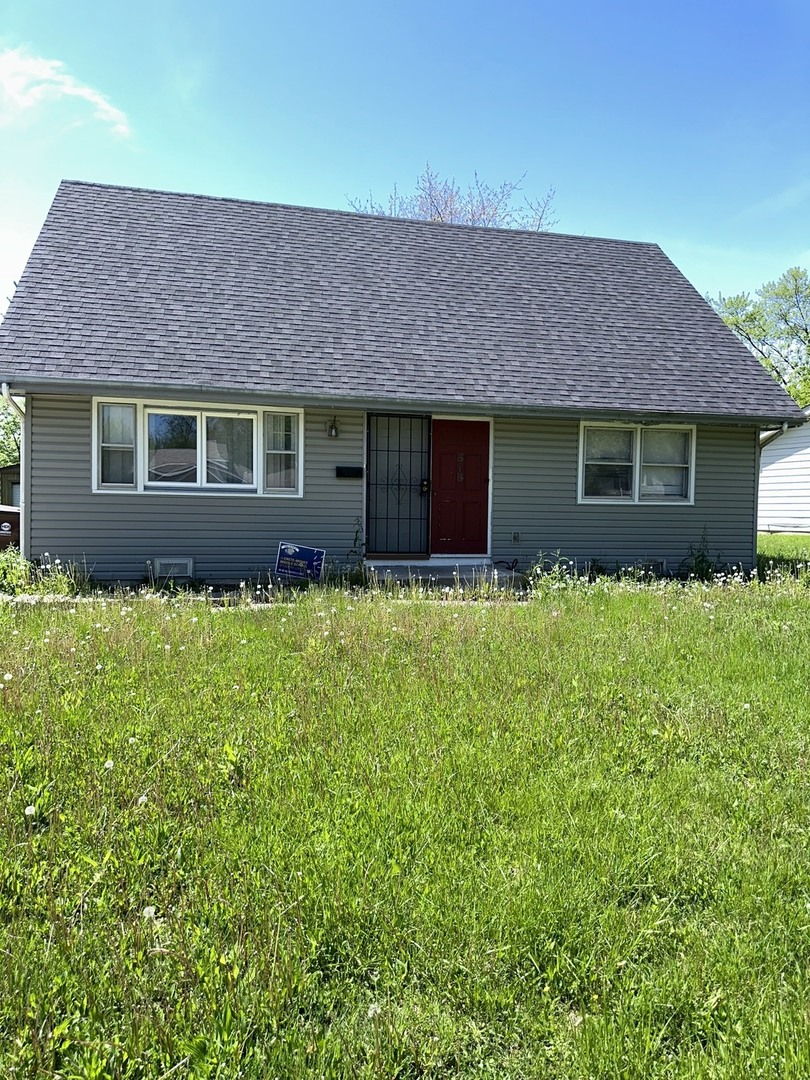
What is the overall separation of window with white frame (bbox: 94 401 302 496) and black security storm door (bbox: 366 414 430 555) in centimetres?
154

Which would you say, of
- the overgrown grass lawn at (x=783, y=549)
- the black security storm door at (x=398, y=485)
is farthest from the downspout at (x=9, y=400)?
the overgrown grass lawn at (x=783, y=549)

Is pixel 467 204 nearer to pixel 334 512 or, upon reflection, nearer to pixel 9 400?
pixel 334 512

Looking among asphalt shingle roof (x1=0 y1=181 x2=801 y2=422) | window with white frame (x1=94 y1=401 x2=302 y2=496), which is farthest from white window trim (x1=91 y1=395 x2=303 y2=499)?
asphalt shingle roof (x1=0 y1=181 x2=801 y2=422)

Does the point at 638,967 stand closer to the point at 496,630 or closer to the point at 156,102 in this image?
the point at 496,630

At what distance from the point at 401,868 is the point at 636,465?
10.3 meters

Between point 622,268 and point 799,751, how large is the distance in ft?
43.4

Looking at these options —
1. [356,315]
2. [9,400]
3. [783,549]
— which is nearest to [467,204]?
[783,549]

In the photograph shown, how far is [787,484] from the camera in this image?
22.5 meters

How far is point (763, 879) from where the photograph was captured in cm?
254

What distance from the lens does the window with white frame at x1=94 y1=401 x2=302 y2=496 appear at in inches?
387

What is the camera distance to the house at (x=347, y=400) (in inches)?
381

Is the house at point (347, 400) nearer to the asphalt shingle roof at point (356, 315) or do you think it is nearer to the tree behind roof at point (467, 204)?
the asphalt shingle roof at point (356, 315)

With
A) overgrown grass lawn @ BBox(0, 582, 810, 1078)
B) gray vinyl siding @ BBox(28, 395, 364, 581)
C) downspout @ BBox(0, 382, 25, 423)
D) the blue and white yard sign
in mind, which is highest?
downspout @ BBox(0, 382, 25, 423)

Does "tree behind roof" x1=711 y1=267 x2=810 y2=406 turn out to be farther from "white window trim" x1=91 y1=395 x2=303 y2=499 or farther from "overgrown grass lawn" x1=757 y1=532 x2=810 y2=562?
"white window trim" x1=91 y1=395 x2=303 y2=499
